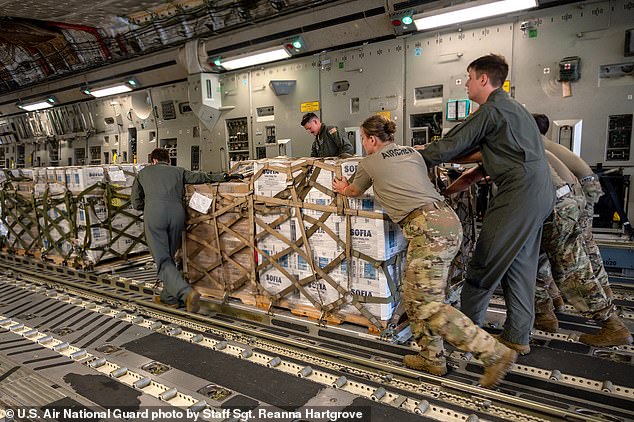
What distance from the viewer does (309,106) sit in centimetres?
835

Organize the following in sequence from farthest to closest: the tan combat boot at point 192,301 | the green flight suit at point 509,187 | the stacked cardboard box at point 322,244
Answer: the tan combat boot at point 192,301, the stacked cardboard box at point 322,244, the green flight suit at point 509,187

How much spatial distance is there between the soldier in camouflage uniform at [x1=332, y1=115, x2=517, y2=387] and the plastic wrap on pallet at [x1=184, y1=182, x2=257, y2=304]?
1721 mm

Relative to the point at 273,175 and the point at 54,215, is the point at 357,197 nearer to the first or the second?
the point at 273,175

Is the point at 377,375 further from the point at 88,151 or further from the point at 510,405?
the point at 88,151

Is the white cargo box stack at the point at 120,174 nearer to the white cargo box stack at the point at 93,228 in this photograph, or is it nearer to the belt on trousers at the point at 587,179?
the white cargo box stack at the point at 93,228

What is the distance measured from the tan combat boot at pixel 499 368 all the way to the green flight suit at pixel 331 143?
387 centimetres

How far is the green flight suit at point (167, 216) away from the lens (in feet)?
16.4

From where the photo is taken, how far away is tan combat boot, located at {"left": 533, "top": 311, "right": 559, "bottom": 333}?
405 cm

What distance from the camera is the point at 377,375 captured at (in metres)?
3.37

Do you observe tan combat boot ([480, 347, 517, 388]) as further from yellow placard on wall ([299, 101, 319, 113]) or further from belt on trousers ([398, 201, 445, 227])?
yellow placard on wall ([299, 101, 319, 113])

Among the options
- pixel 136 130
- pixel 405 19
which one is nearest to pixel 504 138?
pixel 405 19

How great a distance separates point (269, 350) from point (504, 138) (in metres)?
2.59

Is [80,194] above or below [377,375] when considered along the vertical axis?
above

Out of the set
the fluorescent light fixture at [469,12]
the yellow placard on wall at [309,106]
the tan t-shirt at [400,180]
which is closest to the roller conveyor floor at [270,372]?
the tan t-shirt at [400,180]
